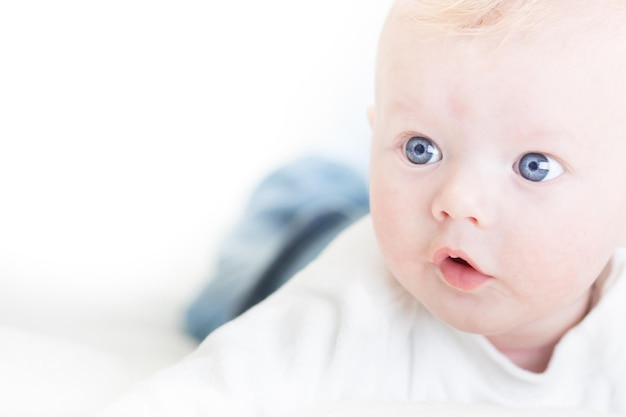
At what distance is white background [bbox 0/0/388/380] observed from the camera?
1465mm

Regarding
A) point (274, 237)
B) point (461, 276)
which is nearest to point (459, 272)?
point (461, 276)

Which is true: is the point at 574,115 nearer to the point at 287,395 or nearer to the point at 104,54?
the point at 287,395

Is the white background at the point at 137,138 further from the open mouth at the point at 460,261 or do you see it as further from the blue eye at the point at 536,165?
the blue eye at the point at 536,165

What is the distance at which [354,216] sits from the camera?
1631mm

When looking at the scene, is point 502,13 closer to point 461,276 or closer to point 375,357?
point 461,276

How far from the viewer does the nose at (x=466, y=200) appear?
3.37 ft

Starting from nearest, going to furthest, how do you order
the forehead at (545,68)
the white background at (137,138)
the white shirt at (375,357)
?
the forehead at (545,68), the white shirt at (375,357), the white background at (137,138)

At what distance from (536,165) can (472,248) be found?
3.9 inches

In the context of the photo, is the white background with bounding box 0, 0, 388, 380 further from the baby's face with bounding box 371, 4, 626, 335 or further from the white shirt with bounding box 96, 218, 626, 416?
the baby's face with bounding box 371, 4, 626, 335

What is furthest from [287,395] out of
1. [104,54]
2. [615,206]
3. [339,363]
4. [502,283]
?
[104,54]

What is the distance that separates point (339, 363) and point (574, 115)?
0.40 meters

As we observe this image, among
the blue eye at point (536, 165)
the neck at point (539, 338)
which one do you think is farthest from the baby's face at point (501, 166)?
the neck at point (539, 338)

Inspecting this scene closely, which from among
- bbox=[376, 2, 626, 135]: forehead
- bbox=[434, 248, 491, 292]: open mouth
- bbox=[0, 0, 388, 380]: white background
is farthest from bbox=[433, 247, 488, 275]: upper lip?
bbox=[0, 0, 388, 380]: white background

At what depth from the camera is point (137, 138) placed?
5.15 ft
